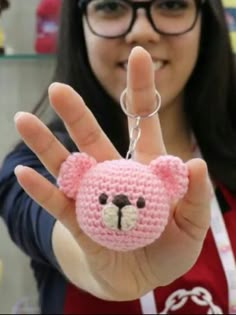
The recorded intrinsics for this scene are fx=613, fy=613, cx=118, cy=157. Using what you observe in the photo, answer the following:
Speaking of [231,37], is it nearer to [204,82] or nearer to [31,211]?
[204,82]

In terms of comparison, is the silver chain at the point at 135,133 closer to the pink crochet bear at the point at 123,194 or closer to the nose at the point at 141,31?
the pink crochet bear at the point at 123,194

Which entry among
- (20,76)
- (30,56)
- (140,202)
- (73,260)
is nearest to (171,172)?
(140,202)

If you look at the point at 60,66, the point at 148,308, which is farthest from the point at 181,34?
the point at 148,308

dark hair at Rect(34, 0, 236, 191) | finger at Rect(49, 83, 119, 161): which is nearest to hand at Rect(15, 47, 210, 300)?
finger at Rect(49, 83, 119, 161)

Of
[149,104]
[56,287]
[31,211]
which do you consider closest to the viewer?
[149,104]

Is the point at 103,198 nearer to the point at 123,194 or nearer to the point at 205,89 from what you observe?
the point at 123,194

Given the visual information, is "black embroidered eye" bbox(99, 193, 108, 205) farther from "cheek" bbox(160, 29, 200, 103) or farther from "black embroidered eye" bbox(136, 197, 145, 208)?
"cheek" bbox(160, 29, 200, 103)

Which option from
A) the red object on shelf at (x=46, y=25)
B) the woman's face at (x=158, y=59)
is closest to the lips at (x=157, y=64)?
the woman's face at (x=158, y=59)
